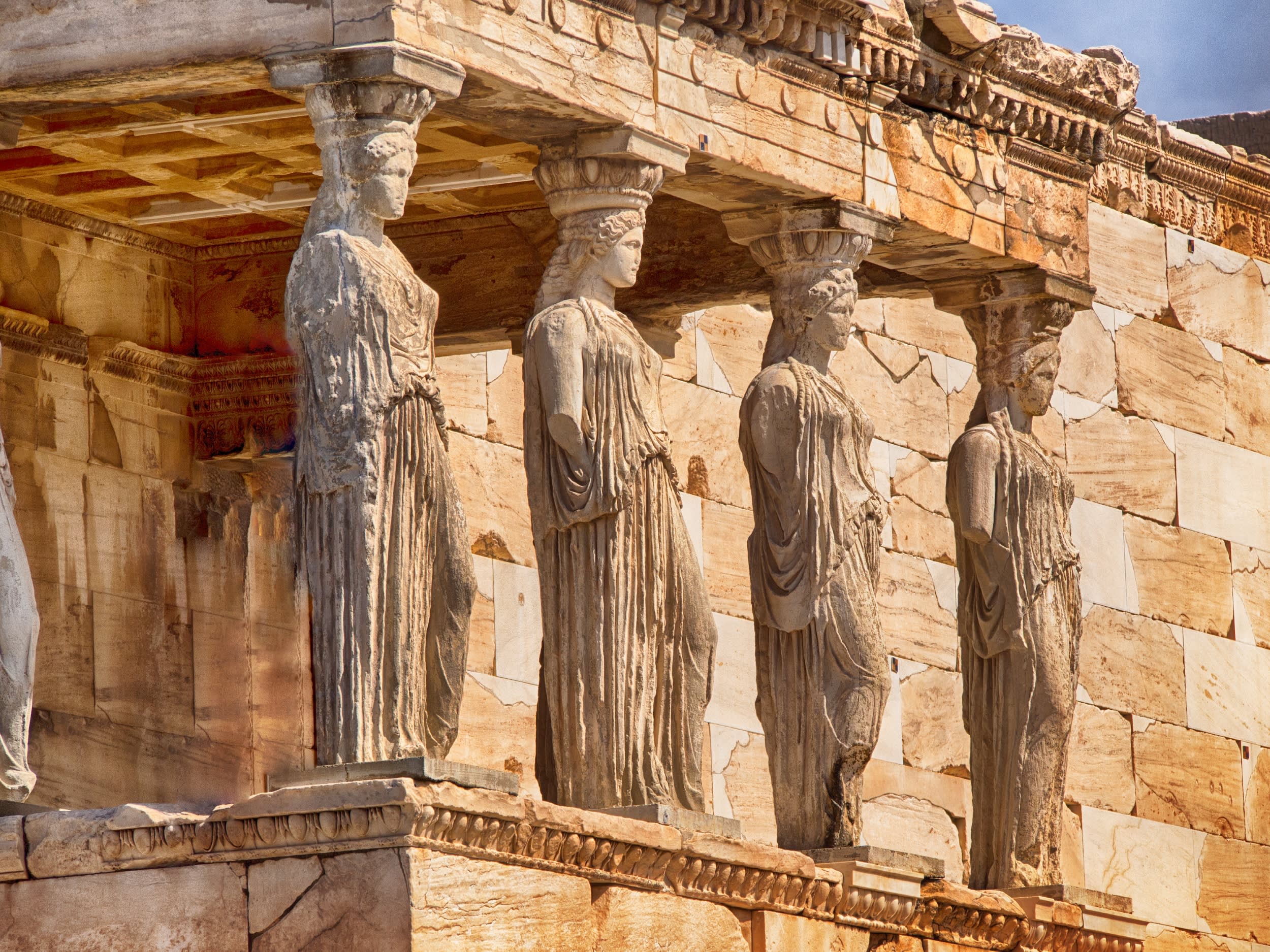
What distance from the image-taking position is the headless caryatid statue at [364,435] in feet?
32.5

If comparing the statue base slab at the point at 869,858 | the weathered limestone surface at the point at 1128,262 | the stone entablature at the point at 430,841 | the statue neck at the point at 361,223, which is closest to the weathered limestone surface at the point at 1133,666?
the weathered limestone surface at the point at 1128,262

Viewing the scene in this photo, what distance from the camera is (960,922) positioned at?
40.2 feet

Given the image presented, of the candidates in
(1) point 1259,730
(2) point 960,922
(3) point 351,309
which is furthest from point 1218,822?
(3) point 351,309

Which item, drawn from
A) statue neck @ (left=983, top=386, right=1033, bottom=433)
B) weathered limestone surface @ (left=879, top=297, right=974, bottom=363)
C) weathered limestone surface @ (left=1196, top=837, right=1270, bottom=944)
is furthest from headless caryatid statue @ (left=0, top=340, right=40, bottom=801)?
weathered limestone surface @ (left=1196, top=837, right=1270, bottom=944)

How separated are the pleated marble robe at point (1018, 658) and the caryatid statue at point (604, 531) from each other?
7.11 ft

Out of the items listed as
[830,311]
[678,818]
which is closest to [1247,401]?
[830,311]

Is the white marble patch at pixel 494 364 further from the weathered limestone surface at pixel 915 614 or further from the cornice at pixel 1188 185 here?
the cornice at pixel 1188 185

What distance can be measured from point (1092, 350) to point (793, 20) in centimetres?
594

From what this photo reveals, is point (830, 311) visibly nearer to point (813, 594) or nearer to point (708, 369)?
point (813, 594)

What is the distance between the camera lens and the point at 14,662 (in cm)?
1034

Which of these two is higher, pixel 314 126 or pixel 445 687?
pixel 314 126

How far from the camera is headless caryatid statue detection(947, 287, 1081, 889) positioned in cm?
1286

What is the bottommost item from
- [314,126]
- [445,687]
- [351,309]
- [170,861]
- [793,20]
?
[170,861]

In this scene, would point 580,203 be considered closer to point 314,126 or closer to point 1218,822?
point 314,126
